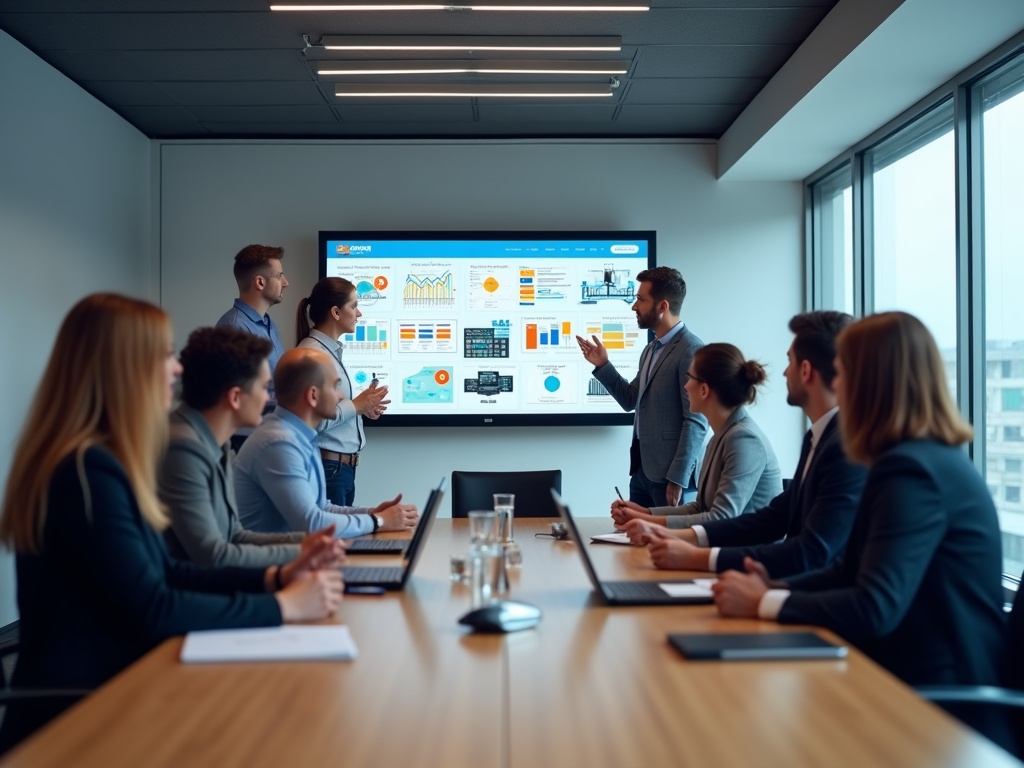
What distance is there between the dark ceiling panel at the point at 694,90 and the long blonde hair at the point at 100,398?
382cm

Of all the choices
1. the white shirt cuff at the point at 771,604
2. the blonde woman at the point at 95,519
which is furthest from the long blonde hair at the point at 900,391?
the blonde woman at the point at 95,519

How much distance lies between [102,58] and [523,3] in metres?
2.17

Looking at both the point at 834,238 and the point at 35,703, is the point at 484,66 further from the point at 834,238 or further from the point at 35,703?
the point at 35,703

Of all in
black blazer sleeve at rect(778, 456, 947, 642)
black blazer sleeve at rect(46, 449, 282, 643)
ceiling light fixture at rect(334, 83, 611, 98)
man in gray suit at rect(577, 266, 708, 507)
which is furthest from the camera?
ceiling light fixture at rect(334, 83, 611, 98)

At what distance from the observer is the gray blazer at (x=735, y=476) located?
321 centimetres

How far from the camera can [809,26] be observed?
4297 millimetres

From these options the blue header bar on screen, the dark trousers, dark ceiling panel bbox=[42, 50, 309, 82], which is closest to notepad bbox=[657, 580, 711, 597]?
the dark trousers

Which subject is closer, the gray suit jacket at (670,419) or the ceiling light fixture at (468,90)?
the gray suit jacket at (670,419)

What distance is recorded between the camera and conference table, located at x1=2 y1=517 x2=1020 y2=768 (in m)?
1.24

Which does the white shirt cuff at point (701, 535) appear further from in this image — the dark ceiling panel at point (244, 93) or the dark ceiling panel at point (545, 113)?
the dark ceiling panel at point (244, 93)

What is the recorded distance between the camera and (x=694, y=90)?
527 centimetres

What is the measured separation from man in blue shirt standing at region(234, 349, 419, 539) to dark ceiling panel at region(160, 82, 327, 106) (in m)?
2.54

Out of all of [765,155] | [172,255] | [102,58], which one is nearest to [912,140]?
[765,155]

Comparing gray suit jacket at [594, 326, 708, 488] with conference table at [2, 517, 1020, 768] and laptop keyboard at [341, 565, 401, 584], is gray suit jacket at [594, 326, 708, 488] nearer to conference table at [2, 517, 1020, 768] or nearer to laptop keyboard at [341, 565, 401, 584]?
laptop keyboard at [341, 565, 401, 584]
